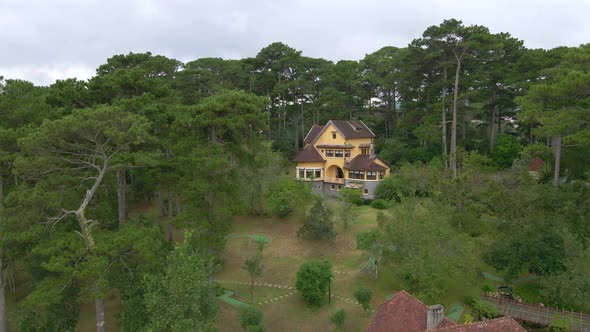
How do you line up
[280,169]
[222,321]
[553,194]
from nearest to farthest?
[222,321] → [553,194] → [280,169]

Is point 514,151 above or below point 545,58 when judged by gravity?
below

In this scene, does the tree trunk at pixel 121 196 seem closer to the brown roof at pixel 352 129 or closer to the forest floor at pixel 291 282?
the forest floor at pixel 291 282

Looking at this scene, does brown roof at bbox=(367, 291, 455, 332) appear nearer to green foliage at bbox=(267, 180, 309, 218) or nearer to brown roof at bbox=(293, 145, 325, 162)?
green foliage at bbox=(267, 180, 309, 218)

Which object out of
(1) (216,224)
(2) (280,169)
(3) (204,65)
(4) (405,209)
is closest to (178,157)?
(1) (216,224)

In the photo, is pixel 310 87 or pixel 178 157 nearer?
pixel 178 157

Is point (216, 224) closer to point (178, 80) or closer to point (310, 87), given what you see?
point (178, 80)

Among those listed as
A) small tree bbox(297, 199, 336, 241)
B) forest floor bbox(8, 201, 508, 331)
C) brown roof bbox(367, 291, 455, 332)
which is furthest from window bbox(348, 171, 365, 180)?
brown roof bbox(367, 291, 455, 332)

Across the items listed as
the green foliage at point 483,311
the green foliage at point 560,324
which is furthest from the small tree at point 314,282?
the green foliage at point 560,324
